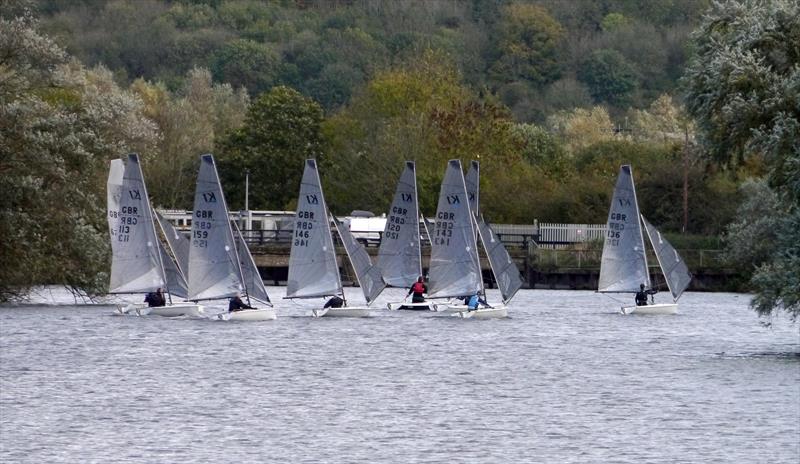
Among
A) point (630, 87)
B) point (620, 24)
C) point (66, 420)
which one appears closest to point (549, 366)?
point (66, 420)

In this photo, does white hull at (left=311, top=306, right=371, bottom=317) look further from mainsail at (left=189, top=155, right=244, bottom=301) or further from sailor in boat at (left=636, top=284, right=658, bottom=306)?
sailor in boat at (left=636, top=284, right=658, bottom=306)

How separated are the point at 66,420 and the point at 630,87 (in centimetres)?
13358

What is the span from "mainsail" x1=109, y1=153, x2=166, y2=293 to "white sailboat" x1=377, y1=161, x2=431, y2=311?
8.94 meters

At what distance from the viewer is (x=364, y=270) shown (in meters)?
61.0

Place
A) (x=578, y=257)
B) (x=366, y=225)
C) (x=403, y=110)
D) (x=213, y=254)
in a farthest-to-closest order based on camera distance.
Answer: (x=403, y=110), (x=366, y=225), (x=578, y=257), (x=213, y=254)

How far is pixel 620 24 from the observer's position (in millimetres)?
183875

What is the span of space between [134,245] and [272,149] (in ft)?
149

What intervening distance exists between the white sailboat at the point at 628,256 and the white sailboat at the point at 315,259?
1007 cm

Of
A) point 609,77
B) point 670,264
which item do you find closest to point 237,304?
point 670,264

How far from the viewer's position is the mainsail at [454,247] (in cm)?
6200

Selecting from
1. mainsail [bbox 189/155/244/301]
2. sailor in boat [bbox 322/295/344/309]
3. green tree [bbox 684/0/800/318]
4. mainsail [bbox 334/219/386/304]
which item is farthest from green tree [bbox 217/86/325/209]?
green tree [bbox 684/0/800/318]

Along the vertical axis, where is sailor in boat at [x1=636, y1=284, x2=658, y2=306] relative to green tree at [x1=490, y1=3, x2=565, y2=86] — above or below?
below

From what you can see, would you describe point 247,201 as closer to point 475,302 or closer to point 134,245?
point 134,245

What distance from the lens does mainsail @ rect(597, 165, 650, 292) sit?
220 feet
